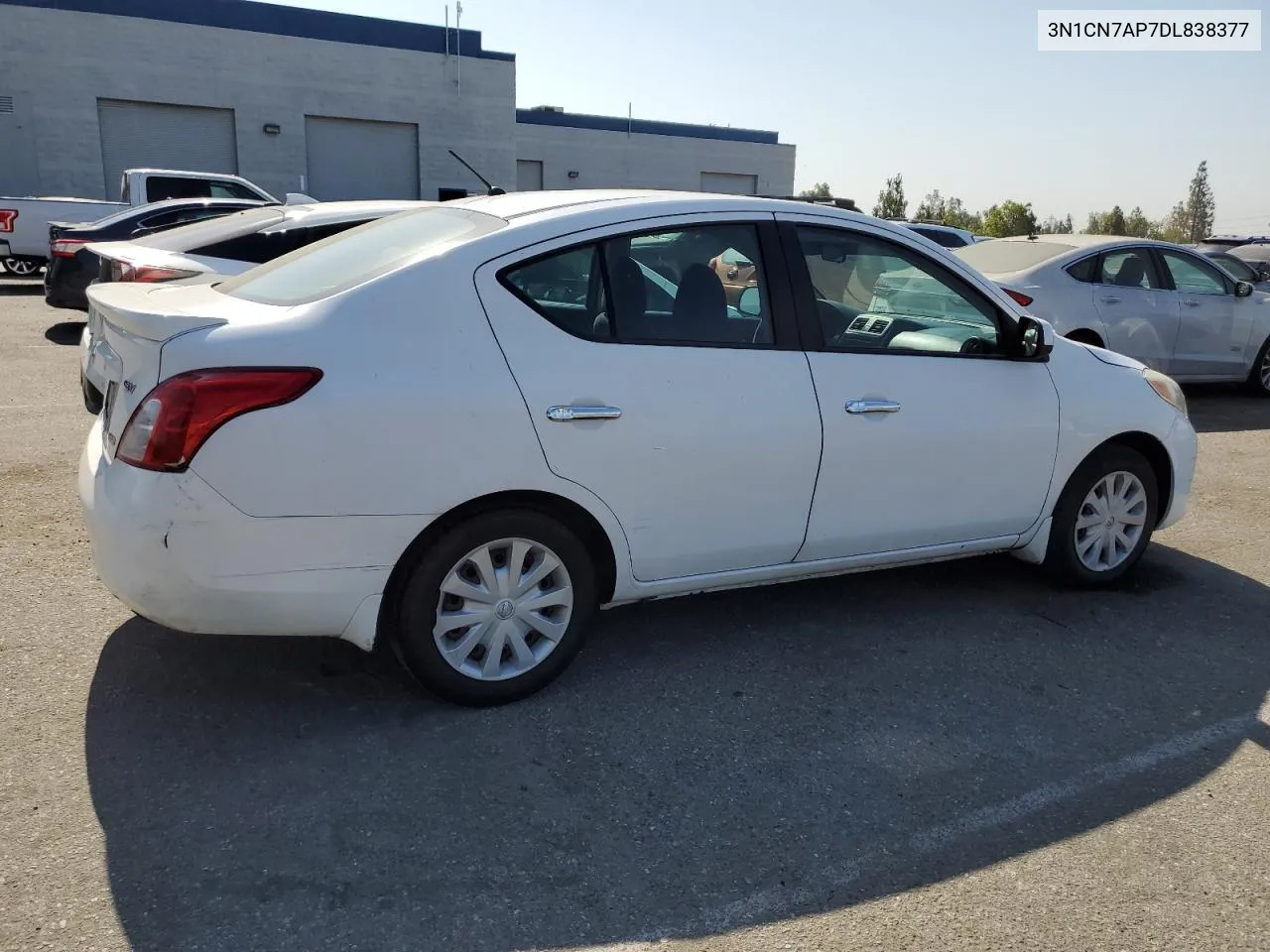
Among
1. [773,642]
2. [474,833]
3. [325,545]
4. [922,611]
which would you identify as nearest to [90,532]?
[325,545]

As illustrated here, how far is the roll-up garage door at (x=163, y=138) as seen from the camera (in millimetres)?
26875

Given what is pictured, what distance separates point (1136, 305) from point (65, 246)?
1142 centimetres

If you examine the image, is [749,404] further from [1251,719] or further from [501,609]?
[1251,719]

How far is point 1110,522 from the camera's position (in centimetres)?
504

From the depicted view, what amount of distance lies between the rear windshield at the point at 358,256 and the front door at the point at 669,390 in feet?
1.12

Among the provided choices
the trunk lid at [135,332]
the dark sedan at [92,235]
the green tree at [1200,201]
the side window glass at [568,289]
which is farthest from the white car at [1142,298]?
the green tree at [1200,201]

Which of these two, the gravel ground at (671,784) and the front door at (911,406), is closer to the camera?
the gravel ground at (671,784)

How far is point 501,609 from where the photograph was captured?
3.64 metres

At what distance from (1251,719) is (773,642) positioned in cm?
173

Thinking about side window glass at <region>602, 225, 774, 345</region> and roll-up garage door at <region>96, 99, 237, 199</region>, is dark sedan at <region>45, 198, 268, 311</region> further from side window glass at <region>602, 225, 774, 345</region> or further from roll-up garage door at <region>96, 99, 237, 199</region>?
roll-up garage door at <region>96, 99, 237, 199</region>

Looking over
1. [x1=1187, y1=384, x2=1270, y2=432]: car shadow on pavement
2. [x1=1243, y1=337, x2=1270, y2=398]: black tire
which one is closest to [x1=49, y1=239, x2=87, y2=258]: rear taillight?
[x1=1187, y1=384, x2=1270, y2=432]: car shadow on pavement

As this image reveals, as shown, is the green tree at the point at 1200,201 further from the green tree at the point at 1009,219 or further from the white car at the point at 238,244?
the white car at the point at 238,244

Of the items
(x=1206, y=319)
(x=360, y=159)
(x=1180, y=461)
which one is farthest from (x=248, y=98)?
(x=1180, y=461)

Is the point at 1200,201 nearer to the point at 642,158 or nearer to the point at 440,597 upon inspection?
the point at 642,158
